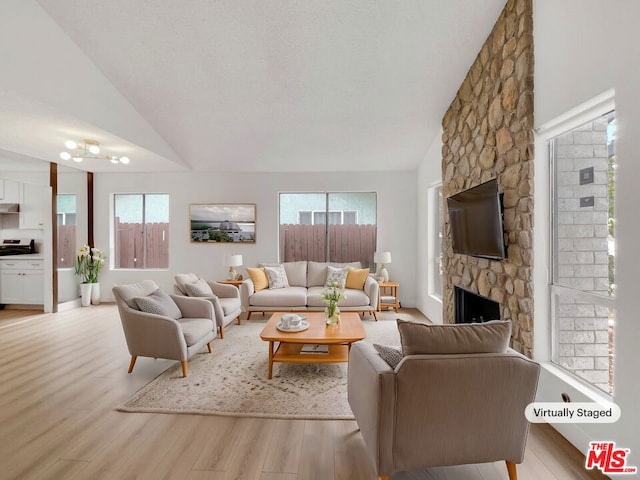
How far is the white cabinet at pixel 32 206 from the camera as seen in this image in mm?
5948

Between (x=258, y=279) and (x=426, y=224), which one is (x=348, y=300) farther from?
(x=426, y=224)

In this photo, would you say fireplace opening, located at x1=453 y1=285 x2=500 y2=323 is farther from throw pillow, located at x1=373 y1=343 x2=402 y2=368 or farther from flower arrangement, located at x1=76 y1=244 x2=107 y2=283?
flower arrangement, located at x1=76 y1=244 x2=107 y2=283

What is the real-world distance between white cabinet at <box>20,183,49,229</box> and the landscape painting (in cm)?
248

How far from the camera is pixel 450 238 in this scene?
174 inches

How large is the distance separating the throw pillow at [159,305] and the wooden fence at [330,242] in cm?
305

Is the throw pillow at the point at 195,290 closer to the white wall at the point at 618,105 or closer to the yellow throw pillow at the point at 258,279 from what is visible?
the yellow throw pillow at the point at 258,279

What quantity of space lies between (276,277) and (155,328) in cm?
277

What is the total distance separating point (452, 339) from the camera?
1710mm

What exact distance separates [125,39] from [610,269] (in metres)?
4.54

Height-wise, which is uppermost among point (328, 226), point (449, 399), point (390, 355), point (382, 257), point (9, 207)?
point (9, 207)

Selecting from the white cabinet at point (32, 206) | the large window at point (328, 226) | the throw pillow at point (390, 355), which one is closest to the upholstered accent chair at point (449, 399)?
the throw pillow at point (390, 355)

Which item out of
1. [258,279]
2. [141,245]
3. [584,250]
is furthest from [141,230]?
[584,250]

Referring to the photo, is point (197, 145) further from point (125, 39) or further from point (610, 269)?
point (610, 269)

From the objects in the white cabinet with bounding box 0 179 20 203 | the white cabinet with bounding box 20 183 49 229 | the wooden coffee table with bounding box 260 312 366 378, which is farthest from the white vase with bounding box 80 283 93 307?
the wooden coffee table with bounding box 260 312 366 378
